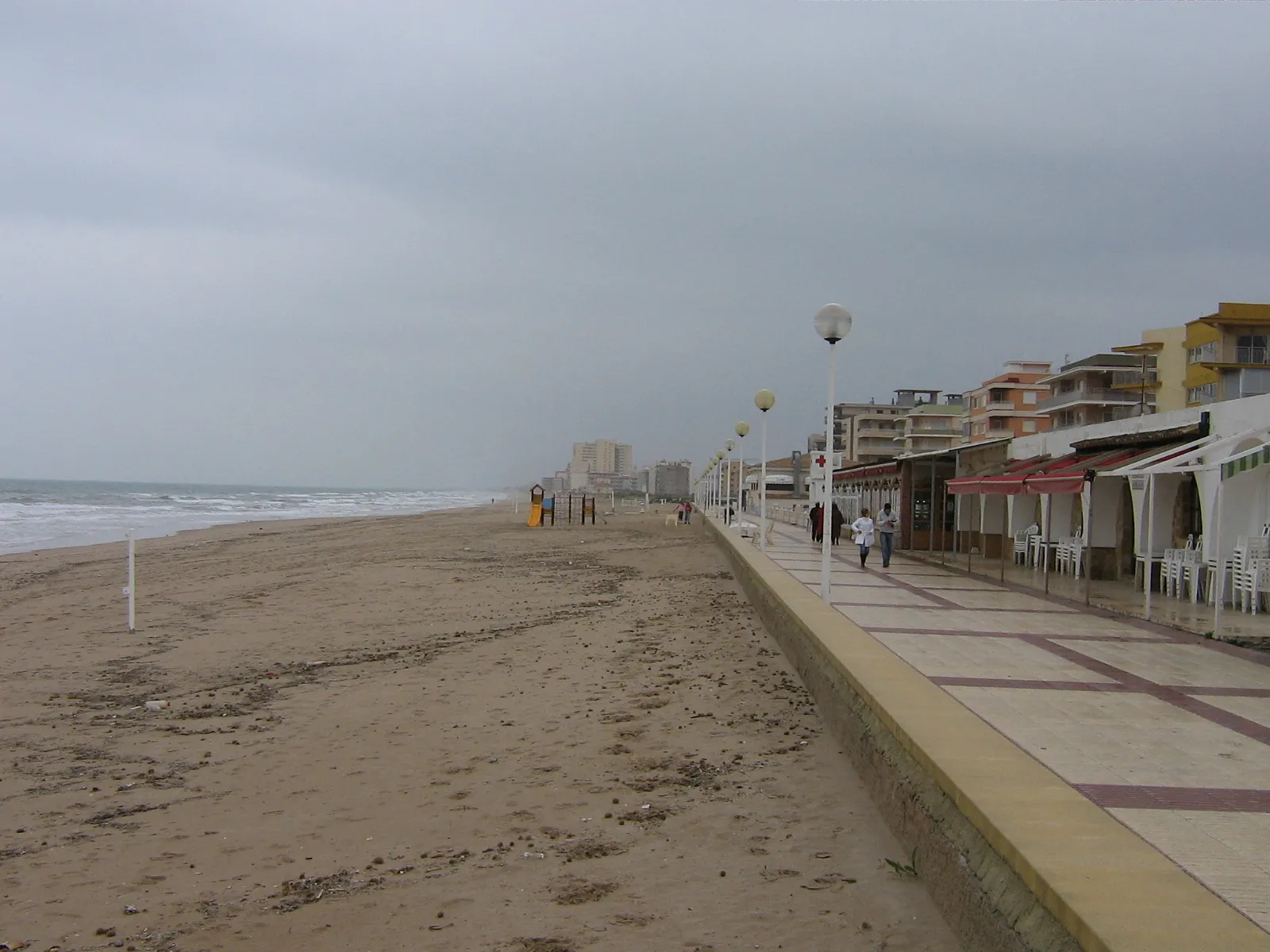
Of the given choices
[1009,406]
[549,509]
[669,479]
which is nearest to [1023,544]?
[549,509]

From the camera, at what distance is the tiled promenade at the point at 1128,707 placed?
3604 mm

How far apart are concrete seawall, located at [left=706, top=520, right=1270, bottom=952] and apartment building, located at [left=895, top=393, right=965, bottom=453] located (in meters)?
83.9

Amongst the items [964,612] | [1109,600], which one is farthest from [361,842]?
[1109,600]

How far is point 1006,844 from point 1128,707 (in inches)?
128

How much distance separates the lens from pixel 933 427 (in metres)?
88.9

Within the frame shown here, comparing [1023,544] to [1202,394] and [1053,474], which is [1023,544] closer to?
[1053,474]

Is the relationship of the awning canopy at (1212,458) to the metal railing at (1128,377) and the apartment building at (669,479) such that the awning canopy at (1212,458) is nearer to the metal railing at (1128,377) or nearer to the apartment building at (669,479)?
the metal railing at (1128,377)

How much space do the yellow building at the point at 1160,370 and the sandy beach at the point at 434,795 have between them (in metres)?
53.1

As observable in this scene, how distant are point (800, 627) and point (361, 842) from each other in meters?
4.86

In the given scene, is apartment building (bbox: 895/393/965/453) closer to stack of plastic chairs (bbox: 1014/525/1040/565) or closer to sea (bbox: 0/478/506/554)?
sea (bbox: 0/478/506/554)

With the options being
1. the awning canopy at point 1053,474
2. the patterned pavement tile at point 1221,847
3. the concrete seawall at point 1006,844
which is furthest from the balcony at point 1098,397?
the patterned pavement tile at point 1221,847

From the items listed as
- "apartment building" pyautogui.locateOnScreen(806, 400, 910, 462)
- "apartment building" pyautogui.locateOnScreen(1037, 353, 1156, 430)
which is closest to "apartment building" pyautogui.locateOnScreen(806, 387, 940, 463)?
"apartment building" pyautogui.locateOnScreen(806, 400, 910, 462)

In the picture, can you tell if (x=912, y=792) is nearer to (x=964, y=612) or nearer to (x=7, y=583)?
(x=964, y=612)

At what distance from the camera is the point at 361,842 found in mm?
4617
